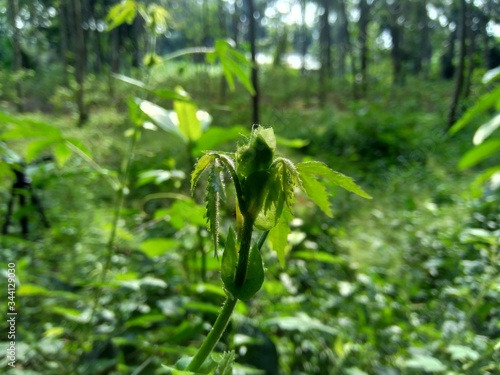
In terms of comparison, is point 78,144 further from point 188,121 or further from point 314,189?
point 314,189

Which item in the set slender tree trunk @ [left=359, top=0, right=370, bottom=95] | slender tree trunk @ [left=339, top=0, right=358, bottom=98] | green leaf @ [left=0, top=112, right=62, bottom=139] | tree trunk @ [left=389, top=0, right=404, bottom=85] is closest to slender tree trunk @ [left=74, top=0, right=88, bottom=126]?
slender tree trunk @ [left=359, top=0, right=370, bottom=95]

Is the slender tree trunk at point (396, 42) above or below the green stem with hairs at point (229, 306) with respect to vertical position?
above

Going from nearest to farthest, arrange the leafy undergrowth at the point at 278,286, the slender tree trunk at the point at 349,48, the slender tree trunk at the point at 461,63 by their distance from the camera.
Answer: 1. the leafy undergrowth at the point at 278,286
2. the slender tree trunk at the point at 461,63
3. the slender tree trunk at the point at 349,48

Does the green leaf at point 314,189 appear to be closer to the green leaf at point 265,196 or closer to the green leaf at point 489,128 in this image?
the green leaf at point 265,196

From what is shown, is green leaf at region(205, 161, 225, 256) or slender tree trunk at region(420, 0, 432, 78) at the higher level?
slender tree trunk at region(420, 0, 432, 78)

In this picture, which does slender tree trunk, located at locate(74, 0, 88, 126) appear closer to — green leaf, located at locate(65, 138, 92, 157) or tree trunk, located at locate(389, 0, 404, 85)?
green leaf, located at locate(65, 138, 92, 157)

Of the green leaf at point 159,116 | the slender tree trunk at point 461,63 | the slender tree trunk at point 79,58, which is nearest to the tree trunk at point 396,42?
the slender tree trunk at point 461,63
